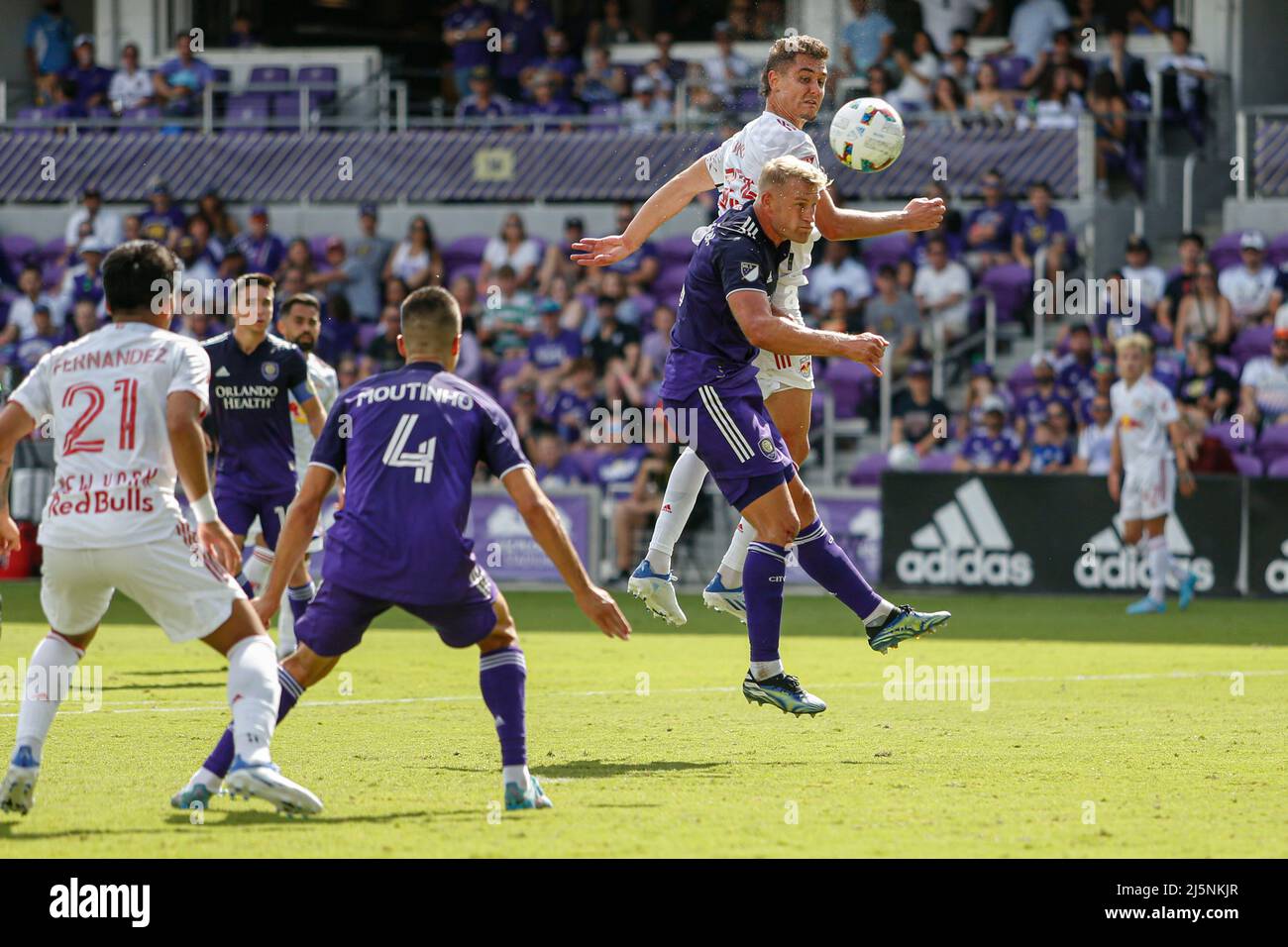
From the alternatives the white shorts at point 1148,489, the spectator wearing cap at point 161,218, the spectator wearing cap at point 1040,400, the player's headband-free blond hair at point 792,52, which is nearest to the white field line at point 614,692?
the player's headband-free blond hair at point 792,52

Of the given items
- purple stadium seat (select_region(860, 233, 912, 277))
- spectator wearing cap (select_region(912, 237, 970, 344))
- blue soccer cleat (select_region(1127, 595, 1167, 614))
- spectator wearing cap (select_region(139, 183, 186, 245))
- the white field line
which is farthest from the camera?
spectator wearing cap (select_region(139, 183, 186, 245))

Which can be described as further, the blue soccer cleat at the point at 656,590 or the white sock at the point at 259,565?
the white sock at the point at 259,565

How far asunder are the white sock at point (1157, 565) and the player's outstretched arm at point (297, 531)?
1251 centimetres

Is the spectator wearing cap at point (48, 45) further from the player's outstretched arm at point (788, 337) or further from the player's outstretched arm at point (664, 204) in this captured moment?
the player's outstretched arm at point (788, 337)

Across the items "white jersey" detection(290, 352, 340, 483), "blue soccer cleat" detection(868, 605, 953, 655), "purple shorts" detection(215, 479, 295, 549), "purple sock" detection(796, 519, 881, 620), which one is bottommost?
"blue soccer cleat" detection(868, 605, 953, 655)

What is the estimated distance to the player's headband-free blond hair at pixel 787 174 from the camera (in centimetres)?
850

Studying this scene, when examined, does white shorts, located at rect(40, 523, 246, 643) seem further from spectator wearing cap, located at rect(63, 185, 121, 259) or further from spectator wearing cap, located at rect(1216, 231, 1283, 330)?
spectator wearing cap, located at rect(63, 185, 121, 259)

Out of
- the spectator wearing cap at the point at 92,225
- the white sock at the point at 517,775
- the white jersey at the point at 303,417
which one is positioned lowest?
the white sock at the point at 517,775

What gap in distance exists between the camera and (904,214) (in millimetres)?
9234

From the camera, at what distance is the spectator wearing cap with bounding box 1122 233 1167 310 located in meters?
20.7

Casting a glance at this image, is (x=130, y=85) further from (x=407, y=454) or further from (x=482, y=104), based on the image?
(x=407, y=454)

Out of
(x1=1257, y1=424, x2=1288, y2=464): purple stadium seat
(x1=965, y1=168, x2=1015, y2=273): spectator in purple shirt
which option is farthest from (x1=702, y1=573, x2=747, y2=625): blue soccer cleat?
(x1=965, y1=168, x2=1015, y2=273): spectator in purple shirt

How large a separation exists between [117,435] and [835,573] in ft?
12.6
